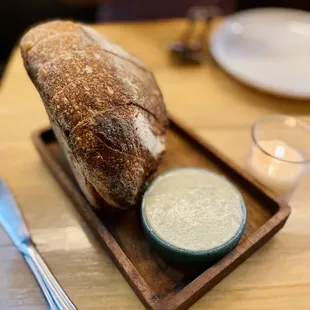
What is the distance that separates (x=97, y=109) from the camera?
558mm

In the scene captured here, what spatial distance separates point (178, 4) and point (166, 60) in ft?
1.36

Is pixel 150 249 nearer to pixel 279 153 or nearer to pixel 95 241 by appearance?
pixel 95 241

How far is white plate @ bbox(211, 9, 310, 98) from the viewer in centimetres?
93

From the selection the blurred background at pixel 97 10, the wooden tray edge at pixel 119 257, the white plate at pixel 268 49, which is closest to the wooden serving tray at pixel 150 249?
the wooden tray edge at pixel 119 257

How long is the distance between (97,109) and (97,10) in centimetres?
108

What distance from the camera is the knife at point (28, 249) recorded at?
1.73ft

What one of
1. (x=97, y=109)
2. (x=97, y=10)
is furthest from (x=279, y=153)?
(x=97, y=10)

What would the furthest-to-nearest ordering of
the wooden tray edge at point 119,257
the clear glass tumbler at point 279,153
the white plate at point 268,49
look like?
the white plate at point 268,49 < the clear glass tumbler at point 279,153 < the wooden tray edge at point 119,257

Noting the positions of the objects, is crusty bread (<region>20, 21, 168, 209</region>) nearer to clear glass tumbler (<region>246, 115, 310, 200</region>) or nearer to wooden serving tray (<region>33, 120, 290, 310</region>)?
wooden serving tray (<region>33, 120, 290, 310</region>)

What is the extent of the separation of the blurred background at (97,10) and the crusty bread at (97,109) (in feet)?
2.37

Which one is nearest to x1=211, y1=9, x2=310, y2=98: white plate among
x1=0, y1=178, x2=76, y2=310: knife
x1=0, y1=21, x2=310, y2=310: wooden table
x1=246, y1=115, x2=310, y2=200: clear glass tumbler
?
x1=0, y1=21, x2=310, y2=310: wooden table

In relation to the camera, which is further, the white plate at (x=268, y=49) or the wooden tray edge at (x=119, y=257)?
the white plate at (x=268, y=49)

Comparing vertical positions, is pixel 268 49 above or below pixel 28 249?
above

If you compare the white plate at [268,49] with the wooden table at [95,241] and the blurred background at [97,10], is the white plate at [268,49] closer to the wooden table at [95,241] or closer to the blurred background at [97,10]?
the wooden table at [95,241]
